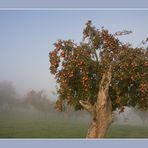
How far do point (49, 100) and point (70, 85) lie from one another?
128 cm

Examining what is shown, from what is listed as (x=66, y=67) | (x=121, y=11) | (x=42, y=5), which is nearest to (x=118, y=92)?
(x=66, y=67)

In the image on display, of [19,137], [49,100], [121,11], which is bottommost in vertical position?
[19,137]

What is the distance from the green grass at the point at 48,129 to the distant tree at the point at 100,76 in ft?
2.39

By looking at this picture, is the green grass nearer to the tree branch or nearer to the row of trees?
the row of trees

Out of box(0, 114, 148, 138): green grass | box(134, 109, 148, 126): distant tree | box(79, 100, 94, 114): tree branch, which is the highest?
box(79, 100, 94, 114): tree branch

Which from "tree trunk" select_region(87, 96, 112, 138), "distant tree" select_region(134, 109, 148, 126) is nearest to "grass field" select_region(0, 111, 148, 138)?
"distant tree" select_region(134, 109, 148, 126)

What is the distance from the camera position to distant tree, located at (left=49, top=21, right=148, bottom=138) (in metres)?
7.12

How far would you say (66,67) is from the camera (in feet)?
23.5

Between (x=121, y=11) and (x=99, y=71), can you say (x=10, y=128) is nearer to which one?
(x=99, y=71)

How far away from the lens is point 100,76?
24.0 feet

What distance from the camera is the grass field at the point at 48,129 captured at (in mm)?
8039

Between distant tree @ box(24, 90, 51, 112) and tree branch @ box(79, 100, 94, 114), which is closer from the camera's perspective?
tree branch @ box(79, 100, 94, 114)

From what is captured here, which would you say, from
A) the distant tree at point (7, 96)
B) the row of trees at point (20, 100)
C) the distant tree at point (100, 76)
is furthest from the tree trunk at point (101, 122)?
the distant tree at point (7, 96)

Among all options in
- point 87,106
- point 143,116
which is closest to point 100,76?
point 87,106
